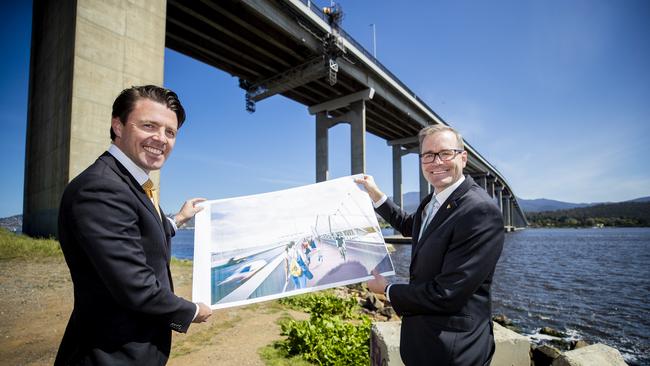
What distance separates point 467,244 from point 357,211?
44.3 inches

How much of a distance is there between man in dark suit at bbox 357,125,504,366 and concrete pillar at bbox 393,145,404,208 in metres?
45.5

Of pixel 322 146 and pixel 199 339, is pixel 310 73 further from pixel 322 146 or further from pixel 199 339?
pixel 199 339

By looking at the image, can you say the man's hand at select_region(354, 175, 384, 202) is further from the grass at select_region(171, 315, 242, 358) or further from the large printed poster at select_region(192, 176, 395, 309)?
the grass at select_region(171, 315, 242, 358)

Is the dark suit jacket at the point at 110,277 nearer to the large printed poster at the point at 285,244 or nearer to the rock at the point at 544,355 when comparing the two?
the large printed poster at the point at 285,244

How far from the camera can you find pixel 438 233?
1900 mm

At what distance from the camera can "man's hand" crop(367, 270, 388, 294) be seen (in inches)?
84.3

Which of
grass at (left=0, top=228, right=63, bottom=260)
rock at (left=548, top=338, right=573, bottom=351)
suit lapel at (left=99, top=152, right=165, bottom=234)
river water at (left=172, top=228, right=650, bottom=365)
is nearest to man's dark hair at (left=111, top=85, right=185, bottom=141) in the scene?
suit lapel at (left=99, top=152, right=165, bottom=234)

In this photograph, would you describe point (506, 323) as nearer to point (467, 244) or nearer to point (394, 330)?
point (394, 330)

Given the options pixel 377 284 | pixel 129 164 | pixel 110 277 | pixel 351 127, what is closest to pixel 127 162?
pixel 129 164

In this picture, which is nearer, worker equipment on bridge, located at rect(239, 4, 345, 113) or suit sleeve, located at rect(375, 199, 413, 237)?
suit sleeve, located at rect(375, 199, 413, 237)

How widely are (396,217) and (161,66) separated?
478 inches

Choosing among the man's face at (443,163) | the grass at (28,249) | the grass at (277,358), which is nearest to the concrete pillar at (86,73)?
the grass at (28,249)

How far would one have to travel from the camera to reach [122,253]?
132 centimetres

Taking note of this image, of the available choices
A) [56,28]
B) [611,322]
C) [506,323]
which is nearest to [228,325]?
[506,323]
